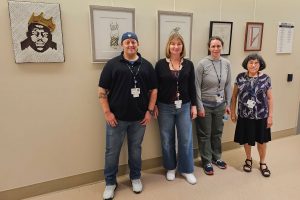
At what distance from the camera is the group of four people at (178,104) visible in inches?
81.8

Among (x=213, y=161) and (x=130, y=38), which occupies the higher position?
(x=130, y=38)

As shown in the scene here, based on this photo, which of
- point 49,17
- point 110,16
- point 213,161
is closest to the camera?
point 49,17

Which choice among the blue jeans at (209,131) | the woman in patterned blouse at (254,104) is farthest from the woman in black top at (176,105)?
the woman in patterned blouse at (254,104)

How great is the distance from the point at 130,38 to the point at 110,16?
0.34m

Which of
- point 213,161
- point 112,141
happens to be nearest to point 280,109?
point 213,161

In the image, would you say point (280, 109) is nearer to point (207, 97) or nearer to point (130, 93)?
point (207, 97)

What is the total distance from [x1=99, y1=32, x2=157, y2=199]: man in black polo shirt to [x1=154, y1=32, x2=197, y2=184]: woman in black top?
0.13m

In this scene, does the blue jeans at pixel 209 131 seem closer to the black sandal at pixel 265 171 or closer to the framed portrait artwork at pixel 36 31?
the black sandal at pixel 265 171

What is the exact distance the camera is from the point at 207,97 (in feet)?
8.43

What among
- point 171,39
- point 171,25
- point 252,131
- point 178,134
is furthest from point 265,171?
point 171,25

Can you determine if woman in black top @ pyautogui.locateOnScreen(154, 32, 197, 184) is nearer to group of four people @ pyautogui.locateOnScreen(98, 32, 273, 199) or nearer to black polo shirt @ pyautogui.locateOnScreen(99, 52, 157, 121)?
group of four people @ pyautogui.locateOnScreen(98, 32, 273, 199)

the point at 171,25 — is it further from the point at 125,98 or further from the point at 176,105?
the point at 125,98

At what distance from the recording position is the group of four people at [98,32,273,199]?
208cm

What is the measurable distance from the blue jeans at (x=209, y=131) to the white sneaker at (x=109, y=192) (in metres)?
1.05
